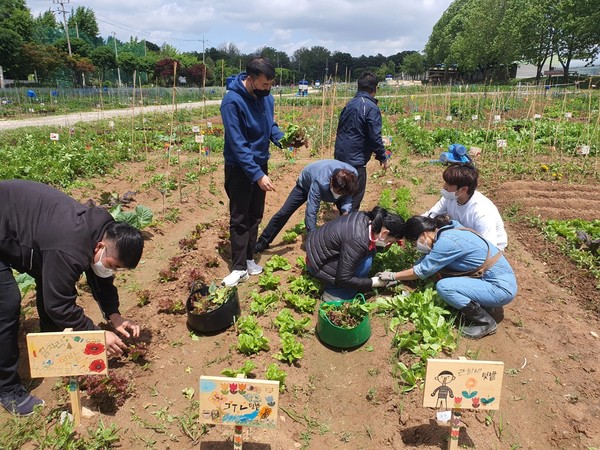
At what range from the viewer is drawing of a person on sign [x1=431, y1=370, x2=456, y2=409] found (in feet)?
7.47

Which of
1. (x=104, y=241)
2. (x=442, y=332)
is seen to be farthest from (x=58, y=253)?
(x=442, y=332)

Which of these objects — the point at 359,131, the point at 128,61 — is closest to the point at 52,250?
the point at 359,131

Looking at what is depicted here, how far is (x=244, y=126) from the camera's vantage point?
394 centimetres

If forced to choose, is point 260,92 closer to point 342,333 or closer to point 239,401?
point 342,333

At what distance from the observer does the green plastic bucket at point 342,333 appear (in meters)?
3.33

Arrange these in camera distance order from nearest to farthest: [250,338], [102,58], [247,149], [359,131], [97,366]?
[97,366], [250,338], [247,149], [359,131], [102,58]

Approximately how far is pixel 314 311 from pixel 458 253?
1.45 metres

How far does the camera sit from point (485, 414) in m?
2.77

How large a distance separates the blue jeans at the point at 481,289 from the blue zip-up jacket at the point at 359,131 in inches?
88.0

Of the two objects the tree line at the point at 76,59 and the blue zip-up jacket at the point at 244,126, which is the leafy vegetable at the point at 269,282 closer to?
the blue zip-up jacket at the point at 244,126

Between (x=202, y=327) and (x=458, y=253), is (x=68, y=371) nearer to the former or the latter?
(x=202, y=327)

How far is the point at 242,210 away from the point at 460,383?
259 cm

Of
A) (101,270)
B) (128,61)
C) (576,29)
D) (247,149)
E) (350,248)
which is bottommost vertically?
(350,248)

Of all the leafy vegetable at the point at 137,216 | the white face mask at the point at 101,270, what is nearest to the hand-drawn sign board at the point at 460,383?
the white face mask at the point at 101,270
